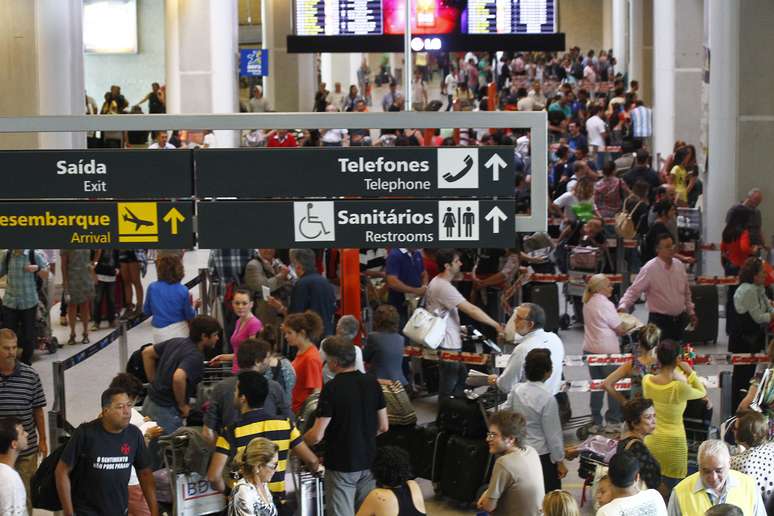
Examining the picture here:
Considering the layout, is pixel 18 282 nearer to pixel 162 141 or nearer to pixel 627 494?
pixel 627 494

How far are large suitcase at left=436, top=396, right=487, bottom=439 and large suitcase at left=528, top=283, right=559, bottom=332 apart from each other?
206 inches

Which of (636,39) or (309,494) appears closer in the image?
(309,494)

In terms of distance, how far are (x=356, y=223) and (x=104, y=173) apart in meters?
1.51

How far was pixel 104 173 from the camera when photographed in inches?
329

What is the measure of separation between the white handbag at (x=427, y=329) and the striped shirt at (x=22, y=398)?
3.66m

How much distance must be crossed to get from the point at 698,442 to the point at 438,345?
2924 millimetres

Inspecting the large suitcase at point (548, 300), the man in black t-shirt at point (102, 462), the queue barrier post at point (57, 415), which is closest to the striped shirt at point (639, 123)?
the large suitcase at point (548, 300)

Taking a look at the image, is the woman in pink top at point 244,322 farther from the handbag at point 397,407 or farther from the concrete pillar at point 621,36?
the concrete pillar at point 621,36

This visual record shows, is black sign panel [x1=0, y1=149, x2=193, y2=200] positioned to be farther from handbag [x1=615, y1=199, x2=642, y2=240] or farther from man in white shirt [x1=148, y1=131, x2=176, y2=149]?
man in white shirt [x1=148, y1=131, x2=176, y2=149]

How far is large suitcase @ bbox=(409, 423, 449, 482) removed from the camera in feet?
34.9

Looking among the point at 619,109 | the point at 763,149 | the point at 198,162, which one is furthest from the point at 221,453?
the point at 619,109

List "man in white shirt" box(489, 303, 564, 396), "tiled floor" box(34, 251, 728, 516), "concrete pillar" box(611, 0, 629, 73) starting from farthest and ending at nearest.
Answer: "concrete pillar" box(611, 0, 629, 73), "tiled floor" box(34, 251, 728, 516), "man in white shirt" box(489, 303, 564, 396)

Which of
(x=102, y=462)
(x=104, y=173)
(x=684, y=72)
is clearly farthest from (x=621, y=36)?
(x=102, y=462)

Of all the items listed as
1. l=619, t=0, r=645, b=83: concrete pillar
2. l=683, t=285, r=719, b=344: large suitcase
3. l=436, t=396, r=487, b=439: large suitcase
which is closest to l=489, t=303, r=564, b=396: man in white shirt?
l=436, t=396, r=487, b=439: large suitcase
